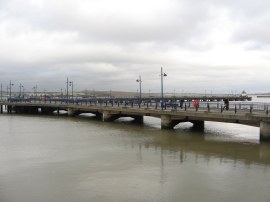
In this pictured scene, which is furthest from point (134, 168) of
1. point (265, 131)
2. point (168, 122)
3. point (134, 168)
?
point (168, 122)

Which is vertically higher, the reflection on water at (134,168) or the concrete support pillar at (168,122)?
the concrete support pillar at (168,122)

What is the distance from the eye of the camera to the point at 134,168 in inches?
775

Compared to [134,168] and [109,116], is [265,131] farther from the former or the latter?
[109,116]

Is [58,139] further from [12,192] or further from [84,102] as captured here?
[84,102]

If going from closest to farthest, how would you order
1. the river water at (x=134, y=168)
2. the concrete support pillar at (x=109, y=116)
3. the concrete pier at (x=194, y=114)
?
1. the river water at (x=134, y=168)
2. the concrete pier at (x=194, y=114)
3. the concrete support pillar at (x=109, y=116)

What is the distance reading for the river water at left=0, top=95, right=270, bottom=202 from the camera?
1487 centimetres

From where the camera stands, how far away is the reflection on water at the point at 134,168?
49.0ft

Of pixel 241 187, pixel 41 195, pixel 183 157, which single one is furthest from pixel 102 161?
pixel 241 187

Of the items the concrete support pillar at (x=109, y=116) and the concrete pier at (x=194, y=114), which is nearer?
the concrete pier at (x=194, y=114)

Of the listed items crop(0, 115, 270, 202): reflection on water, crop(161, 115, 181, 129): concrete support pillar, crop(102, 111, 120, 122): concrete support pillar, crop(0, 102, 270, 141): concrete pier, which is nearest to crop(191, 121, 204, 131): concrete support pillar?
crop(0, 102, 270, 141): concrete pier

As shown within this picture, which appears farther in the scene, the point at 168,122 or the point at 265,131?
the point at 168,122

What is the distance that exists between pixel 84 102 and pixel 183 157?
139 ft

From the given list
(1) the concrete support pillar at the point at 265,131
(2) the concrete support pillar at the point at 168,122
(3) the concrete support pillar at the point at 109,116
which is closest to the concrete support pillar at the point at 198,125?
(2) the concrete support pillar at the point at 168,122

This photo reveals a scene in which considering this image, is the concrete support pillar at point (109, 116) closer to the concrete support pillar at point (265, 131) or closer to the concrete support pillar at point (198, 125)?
the concrete support pillar at point (198, 125)
